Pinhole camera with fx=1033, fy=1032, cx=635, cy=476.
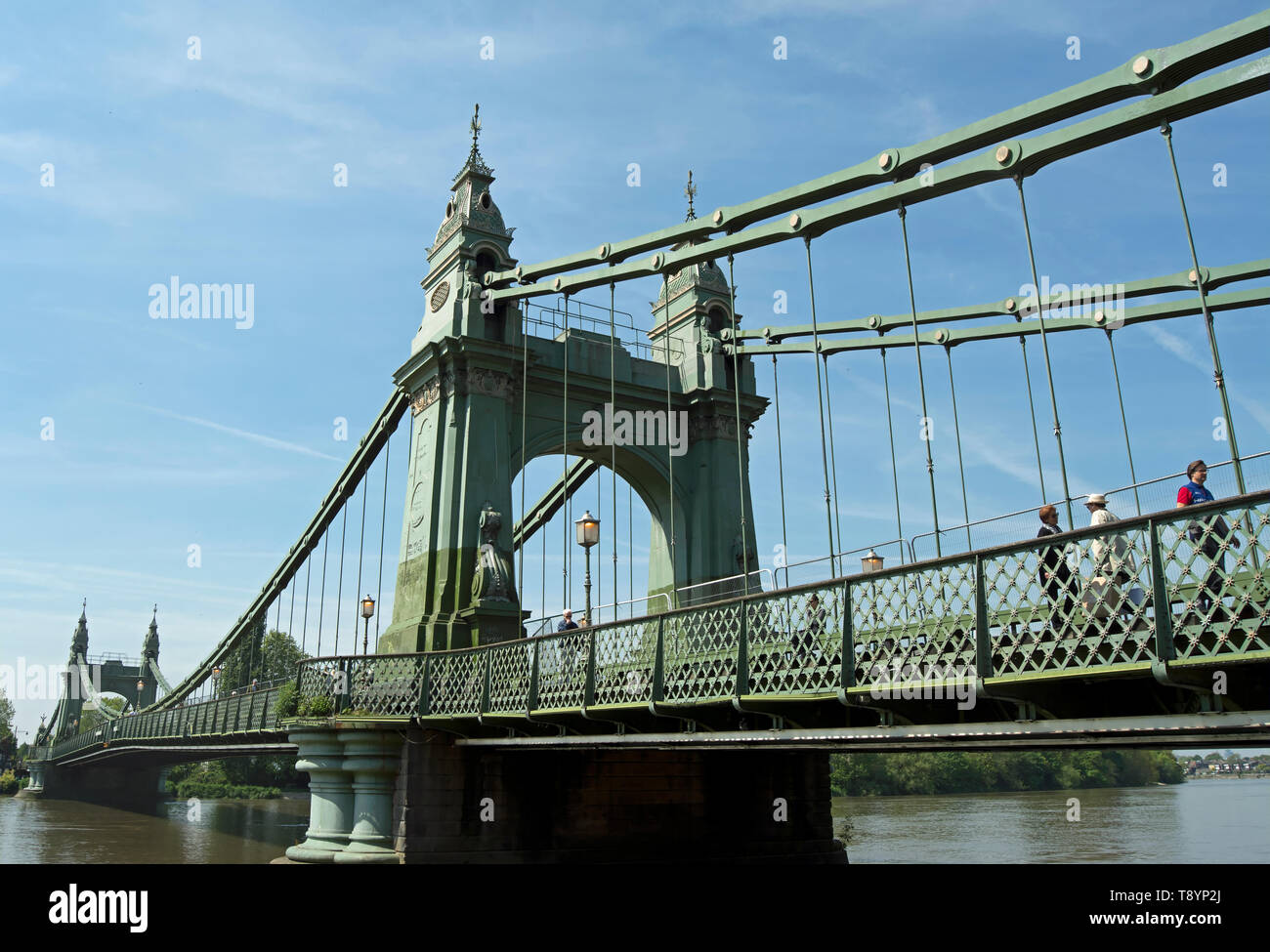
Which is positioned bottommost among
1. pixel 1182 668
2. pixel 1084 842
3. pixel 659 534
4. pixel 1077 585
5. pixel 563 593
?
pixel 1084 842

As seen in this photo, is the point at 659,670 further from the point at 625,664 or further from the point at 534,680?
the point at 534,680

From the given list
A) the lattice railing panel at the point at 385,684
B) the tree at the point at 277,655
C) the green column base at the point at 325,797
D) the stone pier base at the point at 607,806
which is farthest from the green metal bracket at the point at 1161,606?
the tree at the point at 277,655

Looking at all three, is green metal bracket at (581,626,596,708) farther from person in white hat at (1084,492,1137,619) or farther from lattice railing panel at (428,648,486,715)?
person in white hat at (1084,492,1137,619)

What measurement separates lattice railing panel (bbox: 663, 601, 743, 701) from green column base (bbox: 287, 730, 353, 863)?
31.6ft

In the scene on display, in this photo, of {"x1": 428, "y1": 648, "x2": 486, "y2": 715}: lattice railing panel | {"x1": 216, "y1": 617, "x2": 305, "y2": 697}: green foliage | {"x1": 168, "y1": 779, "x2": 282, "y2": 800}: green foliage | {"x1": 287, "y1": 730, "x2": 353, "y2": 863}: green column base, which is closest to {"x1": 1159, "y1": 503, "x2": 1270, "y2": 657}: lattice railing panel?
{"x1": 428, "y1": 648, "x2": 486, "y2": 715}: lattice railing panel

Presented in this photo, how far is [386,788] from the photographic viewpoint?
1944 cm

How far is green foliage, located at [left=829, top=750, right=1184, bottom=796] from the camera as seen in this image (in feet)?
249

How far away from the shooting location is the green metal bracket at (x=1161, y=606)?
23.6 ft

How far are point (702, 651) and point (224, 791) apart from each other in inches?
2772

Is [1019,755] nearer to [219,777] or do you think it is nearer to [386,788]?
[219,777]

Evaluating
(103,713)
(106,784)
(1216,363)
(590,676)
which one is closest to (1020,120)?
(1216,363)

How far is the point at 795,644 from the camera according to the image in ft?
35.1
